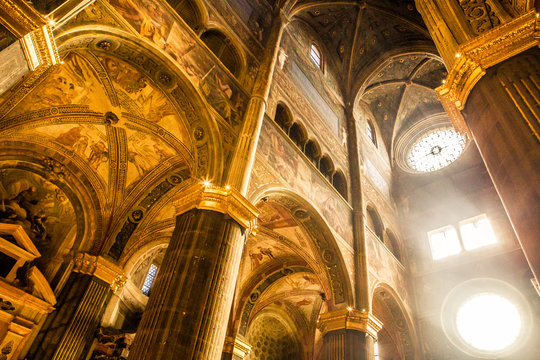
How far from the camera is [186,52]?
692 cm

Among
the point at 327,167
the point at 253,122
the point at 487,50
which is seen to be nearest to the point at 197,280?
the point at 253,122

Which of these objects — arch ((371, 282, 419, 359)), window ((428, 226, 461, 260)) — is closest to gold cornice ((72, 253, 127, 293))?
arch ((371, 282, 419, 359))

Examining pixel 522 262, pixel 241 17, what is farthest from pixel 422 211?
pixel 241 17

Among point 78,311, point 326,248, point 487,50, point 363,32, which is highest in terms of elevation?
point 363,32

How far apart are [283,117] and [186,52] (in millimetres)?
3354

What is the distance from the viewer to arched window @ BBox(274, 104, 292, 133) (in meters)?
9.43

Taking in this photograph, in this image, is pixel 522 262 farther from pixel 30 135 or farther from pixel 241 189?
pixel 30 135

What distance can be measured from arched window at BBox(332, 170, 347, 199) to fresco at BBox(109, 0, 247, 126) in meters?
4.37

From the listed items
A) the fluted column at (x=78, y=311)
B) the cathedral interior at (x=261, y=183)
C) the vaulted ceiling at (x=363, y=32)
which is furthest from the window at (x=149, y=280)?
the vaulted ceiling at (x=363, y=32)

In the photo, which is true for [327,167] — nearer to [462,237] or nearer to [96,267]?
[462,237]

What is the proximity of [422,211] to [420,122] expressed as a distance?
4635mm

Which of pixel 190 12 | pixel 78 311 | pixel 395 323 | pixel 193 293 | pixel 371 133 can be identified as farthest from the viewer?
pixel 371 133

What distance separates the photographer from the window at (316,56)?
1300 cm

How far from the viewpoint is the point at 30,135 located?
8328 mm
